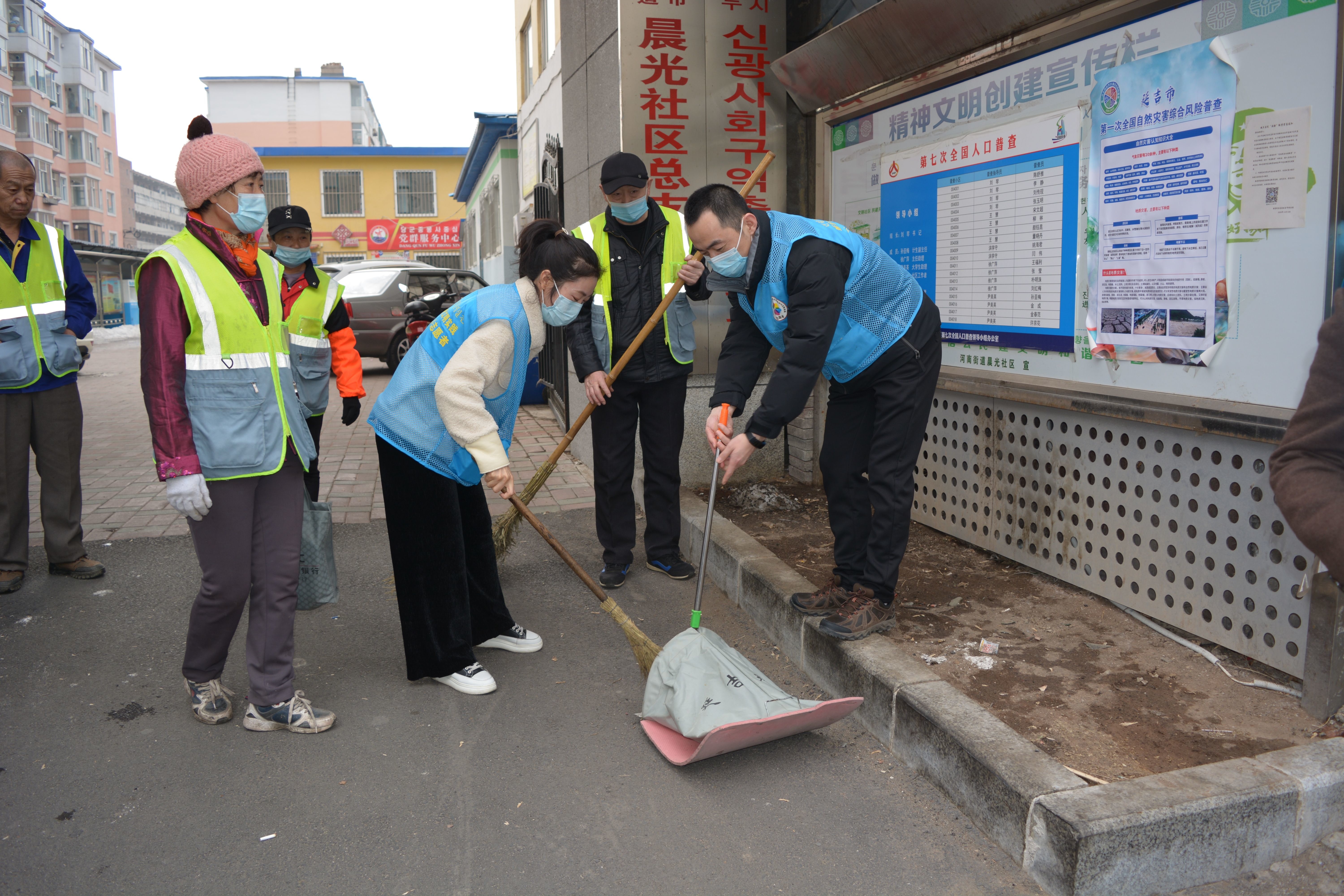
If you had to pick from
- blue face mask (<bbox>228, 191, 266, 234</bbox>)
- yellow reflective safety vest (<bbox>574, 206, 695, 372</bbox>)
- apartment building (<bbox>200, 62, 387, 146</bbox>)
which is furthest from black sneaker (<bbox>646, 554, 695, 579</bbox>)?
apartment building (<bbox>200, 62, 387, 146</bbox>)

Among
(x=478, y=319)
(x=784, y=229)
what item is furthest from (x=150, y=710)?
(x=784, y=229)

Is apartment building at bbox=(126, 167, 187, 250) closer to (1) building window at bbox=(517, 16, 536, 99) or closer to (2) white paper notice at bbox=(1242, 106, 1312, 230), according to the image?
(1) building window at bbox=(517, 16, 536, 99)

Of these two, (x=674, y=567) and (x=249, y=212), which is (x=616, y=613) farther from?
(x=249, y=212)

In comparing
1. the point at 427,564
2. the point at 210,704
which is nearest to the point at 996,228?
the point at 427,564

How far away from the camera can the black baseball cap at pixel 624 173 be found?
4.40 metres

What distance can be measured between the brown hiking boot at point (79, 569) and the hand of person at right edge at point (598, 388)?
106 inches

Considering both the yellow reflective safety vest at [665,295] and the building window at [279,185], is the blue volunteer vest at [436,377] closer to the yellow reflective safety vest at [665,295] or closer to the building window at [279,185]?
the yellow reflective safety vest at [665,295]

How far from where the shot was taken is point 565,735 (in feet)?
10.2

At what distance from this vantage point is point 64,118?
54781 millimetres

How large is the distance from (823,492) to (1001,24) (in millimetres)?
2789

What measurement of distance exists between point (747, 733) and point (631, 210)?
2709 mm

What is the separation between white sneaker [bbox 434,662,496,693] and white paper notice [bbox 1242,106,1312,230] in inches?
119

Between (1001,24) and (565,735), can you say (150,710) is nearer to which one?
(565,735)

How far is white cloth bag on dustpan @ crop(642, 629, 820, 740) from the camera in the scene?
2.79m
